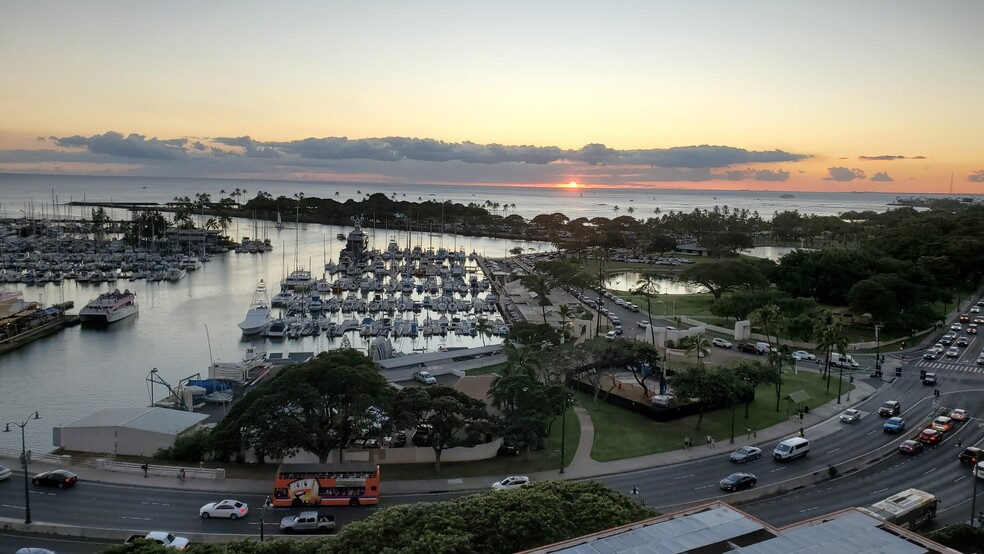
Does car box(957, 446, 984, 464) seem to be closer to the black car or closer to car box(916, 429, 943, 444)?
car box(916, 429, 943, 444)

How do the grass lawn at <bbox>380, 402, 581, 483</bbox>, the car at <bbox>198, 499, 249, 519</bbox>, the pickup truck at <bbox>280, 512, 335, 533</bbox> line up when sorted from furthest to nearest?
the grass lawn at <bbox>380, 402, 581, 483</bbox>, the car at <bbox>198, 499, 249, 519</bbox>, the pickup truck at <bbox>280, 512, 335, 533</bbox>

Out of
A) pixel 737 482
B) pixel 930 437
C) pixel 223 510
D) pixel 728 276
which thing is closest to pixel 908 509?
pixel 737 482

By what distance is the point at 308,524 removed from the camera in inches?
1000

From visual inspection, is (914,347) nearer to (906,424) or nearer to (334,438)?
(906,424)

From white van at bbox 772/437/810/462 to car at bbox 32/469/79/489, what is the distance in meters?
33.8

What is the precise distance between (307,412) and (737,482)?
20.3 m

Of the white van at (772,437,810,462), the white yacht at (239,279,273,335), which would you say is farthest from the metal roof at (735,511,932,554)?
the white yacht at (239,279,273,335)

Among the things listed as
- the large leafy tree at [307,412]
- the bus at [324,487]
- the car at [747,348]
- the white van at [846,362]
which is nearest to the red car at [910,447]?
the white van at [846,362]

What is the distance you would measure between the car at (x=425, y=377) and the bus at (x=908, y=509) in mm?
27331

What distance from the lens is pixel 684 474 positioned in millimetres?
31922

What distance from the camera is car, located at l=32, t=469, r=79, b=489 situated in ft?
94.0

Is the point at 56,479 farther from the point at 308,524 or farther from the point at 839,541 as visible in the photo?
the point at 839,541

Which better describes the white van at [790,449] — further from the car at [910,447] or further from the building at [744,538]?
the building at [744,538]

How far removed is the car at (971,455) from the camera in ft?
107
